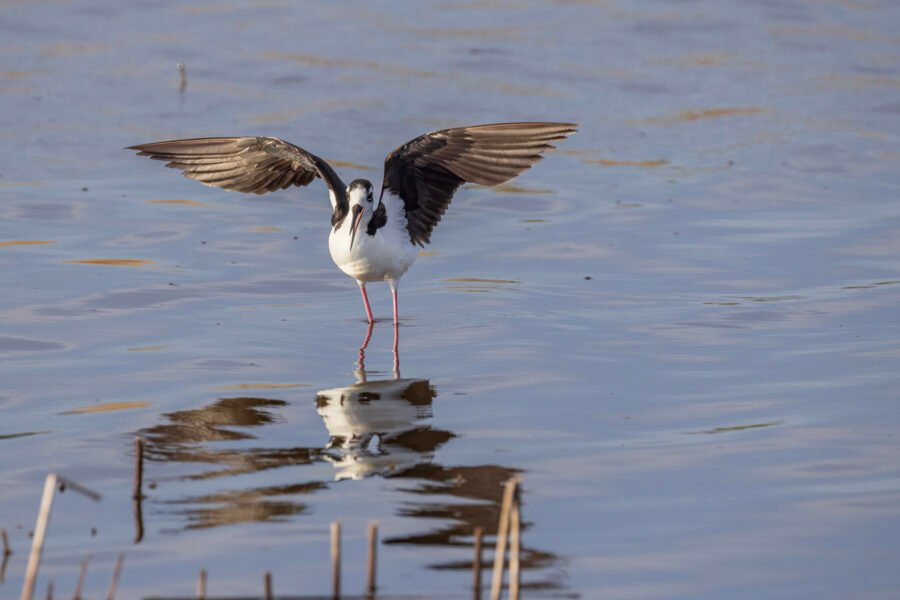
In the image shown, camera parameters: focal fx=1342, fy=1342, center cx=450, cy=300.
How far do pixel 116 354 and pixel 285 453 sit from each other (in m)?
2.46

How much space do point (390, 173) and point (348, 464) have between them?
139 inches

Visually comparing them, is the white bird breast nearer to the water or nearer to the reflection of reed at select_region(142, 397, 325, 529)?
the water

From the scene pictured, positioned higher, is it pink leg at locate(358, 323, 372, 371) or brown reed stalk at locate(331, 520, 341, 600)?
pink leg at locate(358, 323, 372, 371)

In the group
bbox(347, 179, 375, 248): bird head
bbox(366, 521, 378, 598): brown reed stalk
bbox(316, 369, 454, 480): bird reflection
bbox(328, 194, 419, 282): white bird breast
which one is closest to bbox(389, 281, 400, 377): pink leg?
bbox(328, 194, 419, 282): white bird breast

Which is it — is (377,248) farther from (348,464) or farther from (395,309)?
(348,464)

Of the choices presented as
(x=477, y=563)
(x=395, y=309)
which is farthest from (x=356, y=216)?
(x=477, y=563)

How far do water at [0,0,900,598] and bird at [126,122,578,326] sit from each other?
0.67m

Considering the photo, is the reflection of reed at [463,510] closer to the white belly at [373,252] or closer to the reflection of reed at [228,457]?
the reflection of reed at [228,457]

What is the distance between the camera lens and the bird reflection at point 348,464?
652 cm

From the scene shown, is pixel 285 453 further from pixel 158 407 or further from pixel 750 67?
pixel 750 67

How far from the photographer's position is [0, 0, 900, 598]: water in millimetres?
6465

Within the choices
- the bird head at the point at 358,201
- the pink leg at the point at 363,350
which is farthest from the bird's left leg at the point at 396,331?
the bird head at the point at 358,201

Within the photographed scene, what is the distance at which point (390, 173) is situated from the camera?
1041cm

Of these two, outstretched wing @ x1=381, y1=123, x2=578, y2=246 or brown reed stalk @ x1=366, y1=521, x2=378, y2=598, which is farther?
outstretched wing @ x1=381, y1=123, x2=578, y2=246
